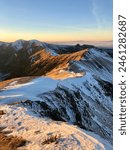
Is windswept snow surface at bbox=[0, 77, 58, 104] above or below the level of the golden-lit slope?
above

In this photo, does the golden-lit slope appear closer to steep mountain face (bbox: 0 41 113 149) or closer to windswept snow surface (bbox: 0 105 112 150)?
steep mountain face (bbox: 0 41 113 149)

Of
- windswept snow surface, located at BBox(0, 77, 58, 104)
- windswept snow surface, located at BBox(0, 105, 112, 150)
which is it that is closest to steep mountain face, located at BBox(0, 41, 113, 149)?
windswept snow surface, located at BBox(0, 77, 58, 104)

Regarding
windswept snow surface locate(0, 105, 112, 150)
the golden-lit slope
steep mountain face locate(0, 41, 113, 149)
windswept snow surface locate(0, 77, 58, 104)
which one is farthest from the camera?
the golden-lit slope

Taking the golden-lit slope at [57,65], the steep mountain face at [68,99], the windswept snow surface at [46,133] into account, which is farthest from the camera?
the golden-lit slope at [57,65]

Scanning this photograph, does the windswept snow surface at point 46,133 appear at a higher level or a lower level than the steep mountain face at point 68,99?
higher

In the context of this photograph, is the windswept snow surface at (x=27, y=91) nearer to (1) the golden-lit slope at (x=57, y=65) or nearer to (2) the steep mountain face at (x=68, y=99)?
(2) the steep mountain face at (x=68, y=99)

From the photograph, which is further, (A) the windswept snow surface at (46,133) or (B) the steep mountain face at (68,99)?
(B) the steep mountain face at (68,99)

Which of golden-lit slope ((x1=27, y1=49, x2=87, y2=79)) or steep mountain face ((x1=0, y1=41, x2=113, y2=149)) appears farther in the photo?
golden-lit slope ((x1=27, y1=49, x2=87, y2=79))

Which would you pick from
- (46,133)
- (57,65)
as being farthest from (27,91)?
(57,65)

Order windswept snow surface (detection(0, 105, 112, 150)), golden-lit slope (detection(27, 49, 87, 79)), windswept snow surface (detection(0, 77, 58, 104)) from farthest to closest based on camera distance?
golden-lit slope (detection(27, 49, 87, 79)), windswept snow surface (detection(0, 77, 58, 104)), windswept snow surface (detection(0, 105, 112, 150))

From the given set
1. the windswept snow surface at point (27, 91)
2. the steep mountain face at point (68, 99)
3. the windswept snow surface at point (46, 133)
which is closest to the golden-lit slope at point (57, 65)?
the steep mountain face at point (68, 99)

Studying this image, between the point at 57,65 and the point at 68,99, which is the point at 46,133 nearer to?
the point at 68,99
